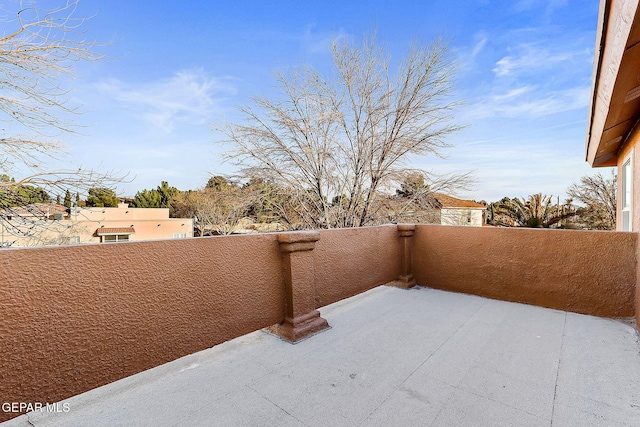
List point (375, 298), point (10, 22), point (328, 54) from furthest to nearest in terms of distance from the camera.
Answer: point (328, 54) < point (10, 22) < point (375, 298)

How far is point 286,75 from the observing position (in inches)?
361

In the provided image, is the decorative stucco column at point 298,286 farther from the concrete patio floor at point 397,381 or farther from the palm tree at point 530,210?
the palm tree at point 530,210

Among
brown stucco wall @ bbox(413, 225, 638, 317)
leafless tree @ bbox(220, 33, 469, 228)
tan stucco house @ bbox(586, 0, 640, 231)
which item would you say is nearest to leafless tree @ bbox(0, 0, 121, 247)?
leafless tree @ bbox(220, 33, 469, 228)

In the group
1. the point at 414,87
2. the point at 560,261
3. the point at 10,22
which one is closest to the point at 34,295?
the point at 560,261

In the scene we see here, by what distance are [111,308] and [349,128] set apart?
8829 millimetres

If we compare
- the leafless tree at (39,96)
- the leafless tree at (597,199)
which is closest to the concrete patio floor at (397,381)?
the leafless tree at (39,96)

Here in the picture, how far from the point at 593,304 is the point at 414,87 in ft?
24.8

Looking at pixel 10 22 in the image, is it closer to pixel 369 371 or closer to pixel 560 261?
pixel 369 371

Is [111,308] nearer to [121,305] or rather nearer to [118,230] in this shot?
[121,305]

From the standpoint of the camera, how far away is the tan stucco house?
5.00 ft

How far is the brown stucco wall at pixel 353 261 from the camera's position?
3.10 metres

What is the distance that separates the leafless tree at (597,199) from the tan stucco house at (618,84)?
11903 millimetres

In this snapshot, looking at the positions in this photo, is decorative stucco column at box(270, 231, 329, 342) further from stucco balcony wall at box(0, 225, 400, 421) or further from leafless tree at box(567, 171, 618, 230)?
leafless tree at box(567, 171, 618, 230)

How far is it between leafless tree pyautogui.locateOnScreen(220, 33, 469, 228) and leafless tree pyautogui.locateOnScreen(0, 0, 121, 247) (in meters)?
3.72
